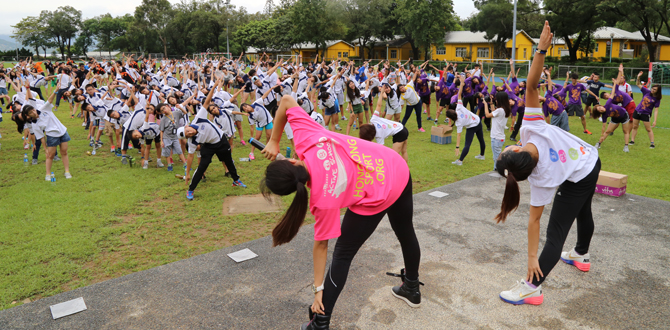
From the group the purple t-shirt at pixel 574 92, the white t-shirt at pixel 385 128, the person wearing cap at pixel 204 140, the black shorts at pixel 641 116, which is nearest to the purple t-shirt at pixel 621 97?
the black shorts at pixel 641 116

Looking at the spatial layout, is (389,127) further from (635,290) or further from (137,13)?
(137,13)

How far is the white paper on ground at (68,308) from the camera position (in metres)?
3.65

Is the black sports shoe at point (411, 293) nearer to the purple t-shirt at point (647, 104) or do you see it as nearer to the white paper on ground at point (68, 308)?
the white paper on ground at point (68, 308)

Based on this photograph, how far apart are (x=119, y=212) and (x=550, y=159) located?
6.16 meters

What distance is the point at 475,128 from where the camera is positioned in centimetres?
914

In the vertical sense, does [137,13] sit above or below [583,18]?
above

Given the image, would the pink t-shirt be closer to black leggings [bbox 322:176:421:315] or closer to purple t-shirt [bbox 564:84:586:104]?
black leggings [bbox 322:176:421:315]

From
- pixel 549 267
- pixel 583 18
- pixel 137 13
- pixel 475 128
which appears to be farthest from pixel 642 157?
pixel 137 13

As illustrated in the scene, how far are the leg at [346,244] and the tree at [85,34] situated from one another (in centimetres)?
10492

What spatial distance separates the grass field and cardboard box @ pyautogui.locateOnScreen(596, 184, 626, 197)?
2.56 feet

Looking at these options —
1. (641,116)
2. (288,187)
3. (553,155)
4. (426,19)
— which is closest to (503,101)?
(553,155)

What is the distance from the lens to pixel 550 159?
3.27m

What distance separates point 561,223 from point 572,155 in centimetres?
59

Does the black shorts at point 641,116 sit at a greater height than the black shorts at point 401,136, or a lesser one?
greater
